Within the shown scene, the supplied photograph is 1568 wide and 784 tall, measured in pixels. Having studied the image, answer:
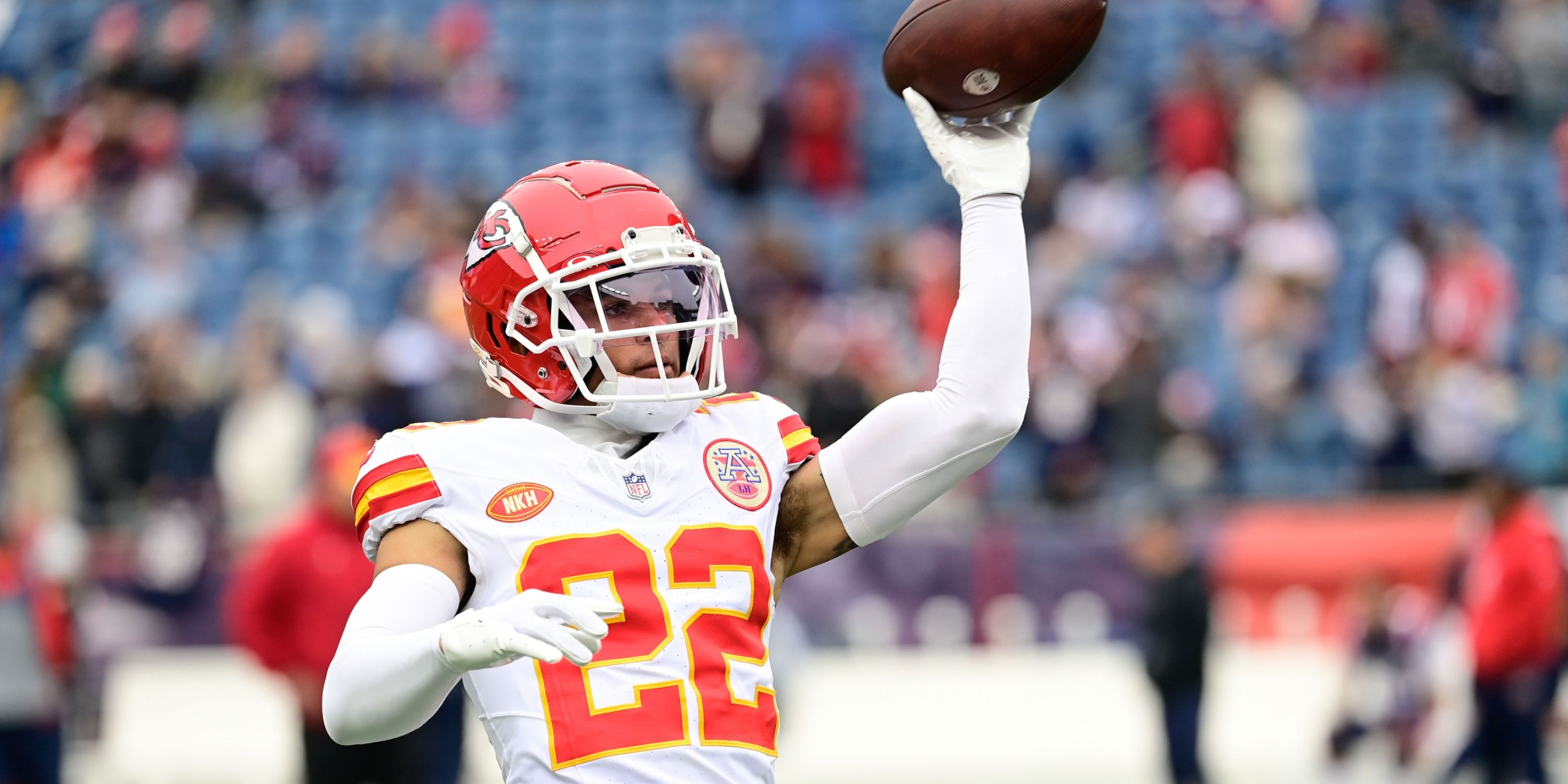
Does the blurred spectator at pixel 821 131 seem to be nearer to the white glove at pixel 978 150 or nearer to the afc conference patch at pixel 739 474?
the white glove at pixel 978 150

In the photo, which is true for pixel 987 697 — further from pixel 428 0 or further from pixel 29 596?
pixel 428 0

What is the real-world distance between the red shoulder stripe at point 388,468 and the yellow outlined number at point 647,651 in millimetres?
208

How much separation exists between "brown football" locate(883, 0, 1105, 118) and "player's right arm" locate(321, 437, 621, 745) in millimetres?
Result: 923

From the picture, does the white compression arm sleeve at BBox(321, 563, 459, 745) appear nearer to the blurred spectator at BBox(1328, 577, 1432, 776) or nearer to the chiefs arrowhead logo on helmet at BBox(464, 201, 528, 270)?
the chiefs arrowhead logo on helmet at BBox(464, 201, 528, 270)

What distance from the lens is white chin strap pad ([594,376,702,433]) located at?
274cm

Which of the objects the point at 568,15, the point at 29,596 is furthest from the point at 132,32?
the point at 29,596

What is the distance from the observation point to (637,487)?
271 centimetres

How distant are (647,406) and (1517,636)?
→ 6417mm

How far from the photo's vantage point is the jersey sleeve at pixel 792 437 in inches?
114

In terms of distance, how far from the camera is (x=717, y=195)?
1334 cm

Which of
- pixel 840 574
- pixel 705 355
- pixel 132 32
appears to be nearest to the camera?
pixel 705 355

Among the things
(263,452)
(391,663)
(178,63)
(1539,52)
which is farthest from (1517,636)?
(178,63)

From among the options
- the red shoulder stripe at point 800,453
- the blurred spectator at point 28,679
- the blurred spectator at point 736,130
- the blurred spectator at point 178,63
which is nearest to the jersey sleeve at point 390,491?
the red shoulder stripe at point 800,453

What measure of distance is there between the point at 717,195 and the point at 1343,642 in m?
5.09
